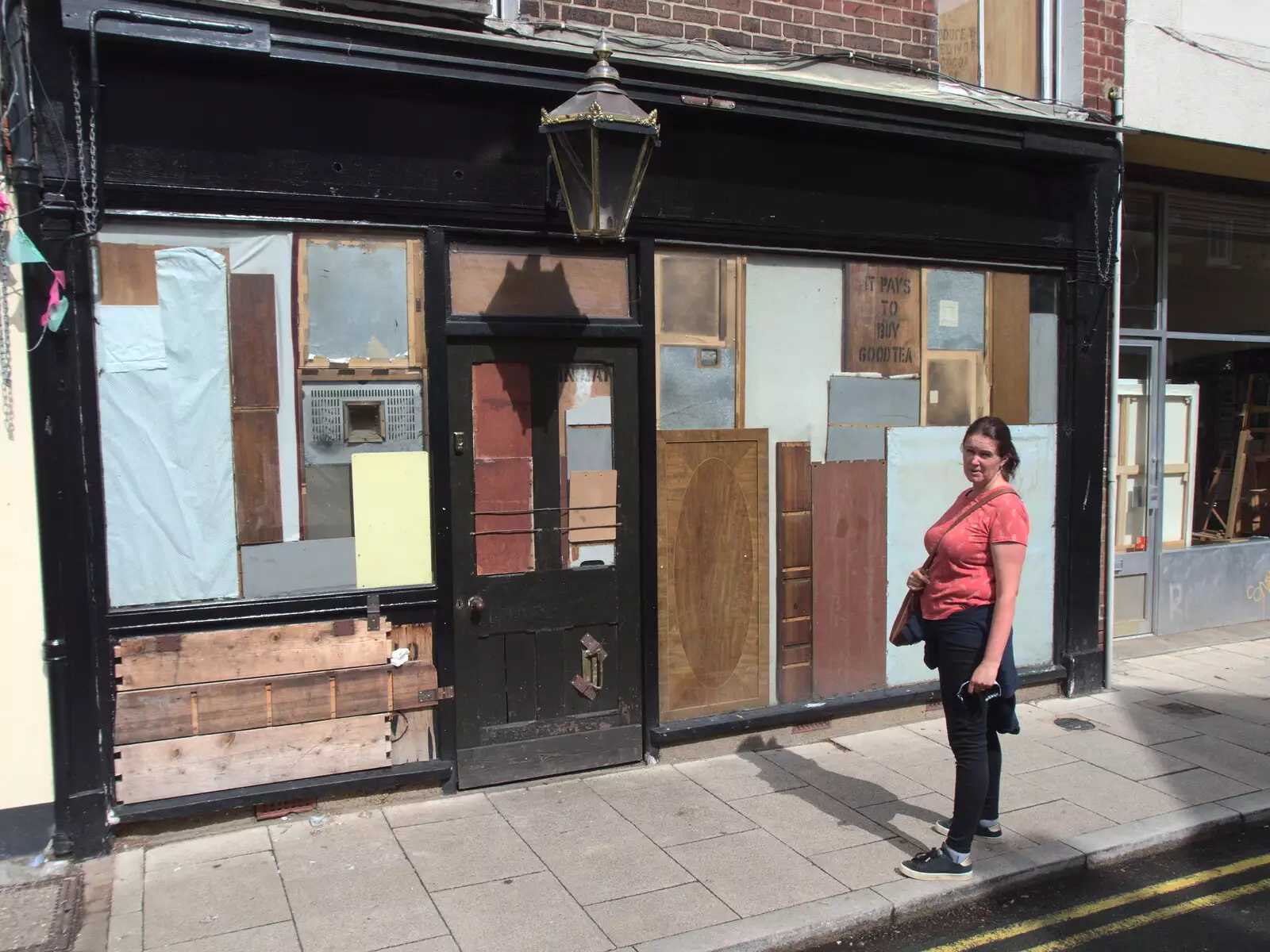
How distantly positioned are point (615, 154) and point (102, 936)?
13.3 feet

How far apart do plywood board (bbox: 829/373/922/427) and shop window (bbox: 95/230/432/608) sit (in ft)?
8.63

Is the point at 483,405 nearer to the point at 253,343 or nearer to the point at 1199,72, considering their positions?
the point at 253,343

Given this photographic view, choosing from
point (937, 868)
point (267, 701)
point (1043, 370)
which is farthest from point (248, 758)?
point (1043, 370)

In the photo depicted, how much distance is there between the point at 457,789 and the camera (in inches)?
208

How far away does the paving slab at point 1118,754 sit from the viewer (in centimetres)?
569

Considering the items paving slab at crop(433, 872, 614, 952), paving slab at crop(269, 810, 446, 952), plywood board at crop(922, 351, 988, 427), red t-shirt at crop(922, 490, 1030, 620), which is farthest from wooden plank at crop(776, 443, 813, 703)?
paving slab at crop(269, 810, 446, 952)

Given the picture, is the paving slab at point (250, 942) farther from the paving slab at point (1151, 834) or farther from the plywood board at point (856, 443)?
the plywood board at point (856, 443)

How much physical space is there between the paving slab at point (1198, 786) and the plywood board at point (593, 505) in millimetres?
3320

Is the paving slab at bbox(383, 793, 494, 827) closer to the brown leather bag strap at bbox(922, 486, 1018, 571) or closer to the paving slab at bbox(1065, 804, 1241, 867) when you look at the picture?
the brown leather bag strap at bbox(922, 486, 1018, 571)

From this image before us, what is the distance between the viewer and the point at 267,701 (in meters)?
4.85

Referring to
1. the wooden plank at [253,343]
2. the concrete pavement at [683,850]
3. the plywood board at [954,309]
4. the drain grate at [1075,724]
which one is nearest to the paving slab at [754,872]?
the concrete pavement at [683,850]

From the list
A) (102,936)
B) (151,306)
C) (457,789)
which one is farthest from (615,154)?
(102,936)

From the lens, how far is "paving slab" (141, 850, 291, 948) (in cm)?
393

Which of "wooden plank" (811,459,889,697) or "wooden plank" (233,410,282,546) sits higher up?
"wooden plank" (233,410,282,546)
